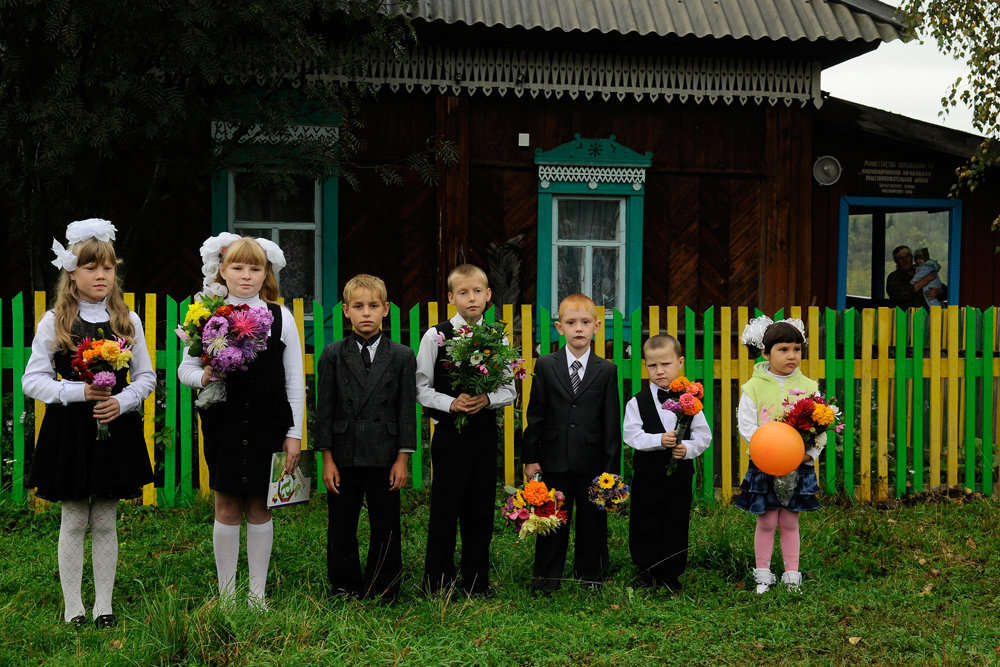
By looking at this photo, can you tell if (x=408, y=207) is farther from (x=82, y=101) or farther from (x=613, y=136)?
(x=82, y=101)

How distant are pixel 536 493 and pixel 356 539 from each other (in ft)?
2.76

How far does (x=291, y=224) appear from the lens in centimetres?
920

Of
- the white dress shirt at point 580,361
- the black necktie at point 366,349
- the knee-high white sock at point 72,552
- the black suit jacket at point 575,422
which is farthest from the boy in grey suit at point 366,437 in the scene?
the knee-high white sock at point 72,552

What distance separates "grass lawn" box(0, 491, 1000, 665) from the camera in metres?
3.58

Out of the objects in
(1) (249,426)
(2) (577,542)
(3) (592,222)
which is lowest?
(2) (577,542)

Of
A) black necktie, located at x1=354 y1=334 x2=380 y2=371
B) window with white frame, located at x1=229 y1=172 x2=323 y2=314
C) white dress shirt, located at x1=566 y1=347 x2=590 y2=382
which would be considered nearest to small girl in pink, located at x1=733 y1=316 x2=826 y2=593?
white dress shirt, located at x1=566 y1=347 x2=590 y2=382

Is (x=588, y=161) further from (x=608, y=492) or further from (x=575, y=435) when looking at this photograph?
(x=608, y=492)

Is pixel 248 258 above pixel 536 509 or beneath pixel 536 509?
above

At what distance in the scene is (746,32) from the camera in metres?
9.08

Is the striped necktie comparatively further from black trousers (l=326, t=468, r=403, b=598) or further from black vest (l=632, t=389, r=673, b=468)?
black trousers (l=326, t=468, r=403, b=598)

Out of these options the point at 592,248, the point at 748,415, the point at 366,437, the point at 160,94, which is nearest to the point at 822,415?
the point at 748,415

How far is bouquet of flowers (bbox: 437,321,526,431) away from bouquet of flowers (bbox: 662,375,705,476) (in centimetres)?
77

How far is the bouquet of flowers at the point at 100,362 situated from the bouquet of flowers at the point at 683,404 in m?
2.41

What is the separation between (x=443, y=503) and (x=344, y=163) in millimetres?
5323
